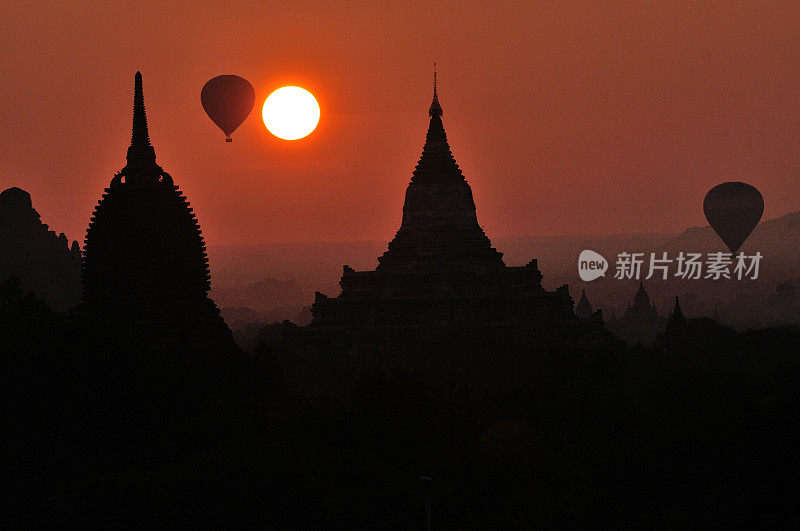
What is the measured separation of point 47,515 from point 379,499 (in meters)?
11.3

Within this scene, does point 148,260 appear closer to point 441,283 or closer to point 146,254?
point 146,254

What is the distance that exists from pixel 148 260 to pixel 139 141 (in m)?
7.34

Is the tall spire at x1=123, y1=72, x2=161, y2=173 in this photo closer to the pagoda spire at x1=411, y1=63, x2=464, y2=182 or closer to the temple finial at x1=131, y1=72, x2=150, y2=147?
the temple finial at x1=131, y1=72, x2=150, y2=147

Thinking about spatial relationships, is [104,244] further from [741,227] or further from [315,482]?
[741,227]

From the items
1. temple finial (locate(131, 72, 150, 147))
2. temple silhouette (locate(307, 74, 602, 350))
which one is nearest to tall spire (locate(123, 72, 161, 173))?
temple finial (locate(131, 72, 150, 147))

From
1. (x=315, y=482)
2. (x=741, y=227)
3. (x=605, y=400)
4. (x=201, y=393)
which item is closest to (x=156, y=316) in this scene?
(x=201, y=393)

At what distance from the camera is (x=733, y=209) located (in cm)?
19525

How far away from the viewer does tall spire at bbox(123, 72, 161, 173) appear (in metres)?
107

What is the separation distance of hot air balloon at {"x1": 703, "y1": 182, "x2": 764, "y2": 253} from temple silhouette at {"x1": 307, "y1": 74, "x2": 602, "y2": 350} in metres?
45.0

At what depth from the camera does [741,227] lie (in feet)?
648

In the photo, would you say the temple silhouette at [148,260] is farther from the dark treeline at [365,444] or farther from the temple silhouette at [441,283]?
the temple silhouette at [441,283]

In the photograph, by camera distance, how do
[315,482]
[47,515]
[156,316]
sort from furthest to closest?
[156,316] → [315,482] → [47,515]

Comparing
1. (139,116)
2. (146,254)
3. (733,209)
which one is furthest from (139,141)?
(733,209)

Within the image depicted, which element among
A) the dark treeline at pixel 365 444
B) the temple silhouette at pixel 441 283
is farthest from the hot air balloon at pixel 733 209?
the dark treeline at pixel 365 444
